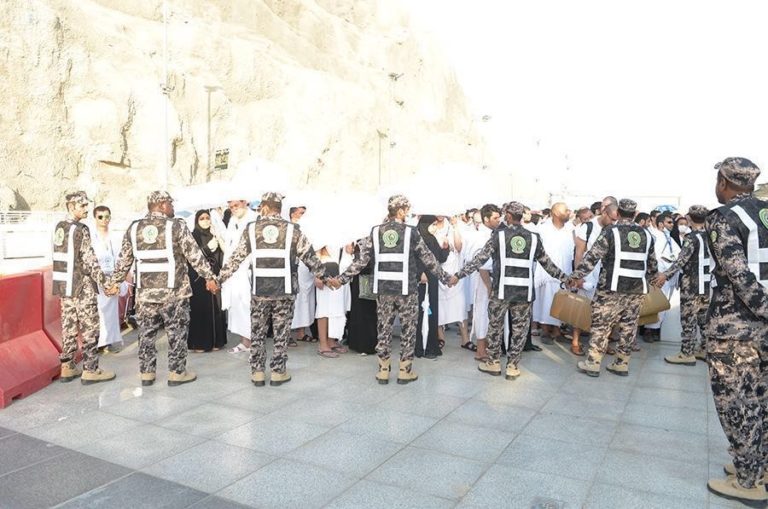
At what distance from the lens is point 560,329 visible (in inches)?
331

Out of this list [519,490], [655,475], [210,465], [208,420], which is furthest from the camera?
[208,420]

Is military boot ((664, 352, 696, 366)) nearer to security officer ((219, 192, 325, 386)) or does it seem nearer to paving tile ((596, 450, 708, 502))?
paving tile ((596, 450, 708, 502))

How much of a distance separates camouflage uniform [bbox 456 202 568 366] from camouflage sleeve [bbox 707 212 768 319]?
2.57m

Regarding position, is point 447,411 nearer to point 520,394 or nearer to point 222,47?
point 520,394

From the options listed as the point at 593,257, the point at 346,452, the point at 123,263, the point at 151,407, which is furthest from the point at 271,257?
the point at 593,257

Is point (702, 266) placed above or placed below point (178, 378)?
above

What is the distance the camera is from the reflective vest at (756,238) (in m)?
3.34

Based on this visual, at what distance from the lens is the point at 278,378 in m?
5.74

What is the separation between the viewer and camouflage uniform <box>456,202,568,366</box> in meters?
5.95

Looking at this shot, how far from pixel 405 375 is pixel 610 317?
2.27m

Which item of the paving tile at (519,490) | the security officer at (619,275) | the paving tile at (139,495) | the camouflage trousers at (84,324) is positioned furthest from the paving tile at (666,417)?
the camouflage trousers at (84,324)

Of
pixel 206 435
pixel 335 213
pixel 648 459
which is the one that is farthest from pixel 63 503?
pixel 335 213

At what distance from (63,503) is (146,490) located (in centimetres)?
44

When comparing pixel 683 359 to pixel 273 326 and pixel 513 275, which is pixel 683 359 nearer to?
pixel 513 275
